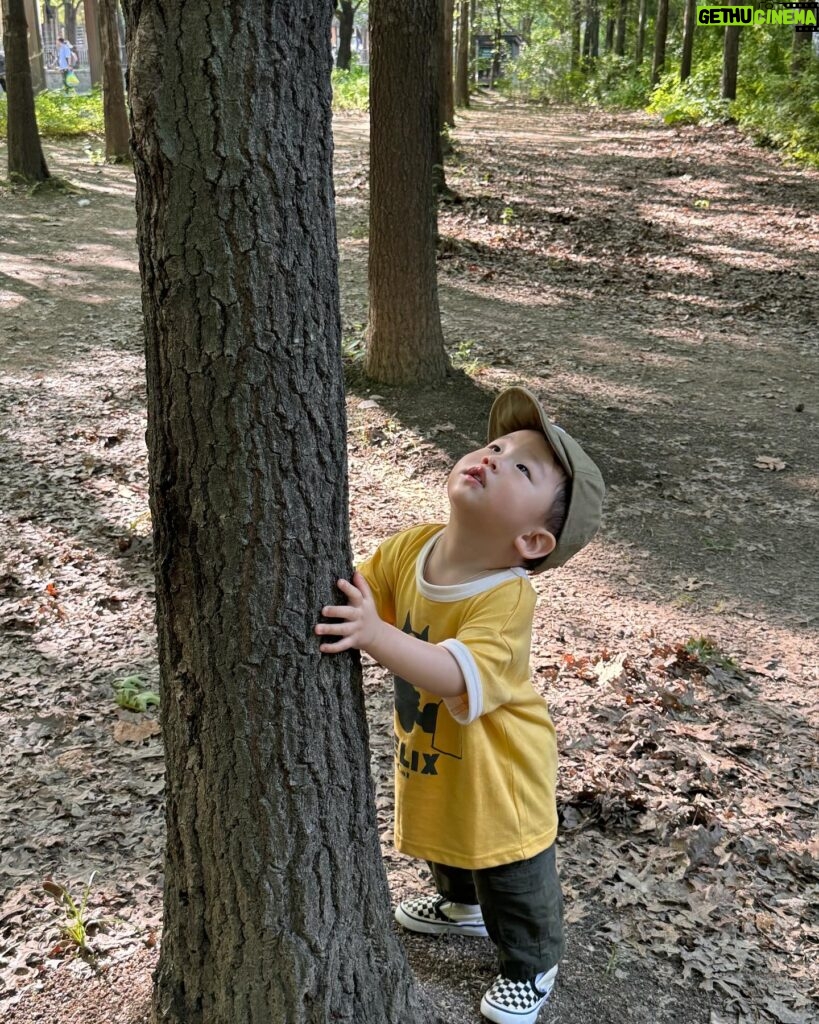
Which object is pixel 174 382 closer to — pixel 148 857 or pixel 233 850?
pixel 233 850

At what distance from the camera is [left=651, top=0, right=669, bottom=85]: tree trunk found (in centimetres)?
2708

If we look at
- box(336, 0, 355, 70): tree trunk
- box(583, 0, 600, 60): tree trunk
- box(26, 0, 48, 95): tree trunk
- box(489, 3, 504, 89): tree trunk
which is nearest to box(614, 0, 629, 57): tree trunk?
box(583, 0, 600, 60): tree trunk

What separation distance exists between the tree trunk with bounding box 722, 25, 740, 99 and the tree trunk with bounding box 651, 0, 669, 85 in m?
7.11

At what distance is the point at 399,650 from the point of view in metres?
1.81

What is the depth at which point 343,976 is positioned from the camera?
1979 millimetres

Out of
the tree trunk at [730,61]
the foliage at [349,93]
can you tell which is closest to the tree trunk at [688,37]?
the tree trunk at [730,61]

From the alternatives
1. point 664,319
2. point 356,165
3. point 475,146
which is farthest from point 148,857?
point 475,146

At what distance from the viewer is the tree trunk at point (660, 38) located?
27080mm

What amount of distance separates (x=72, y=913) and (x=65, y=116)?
79.9 ft

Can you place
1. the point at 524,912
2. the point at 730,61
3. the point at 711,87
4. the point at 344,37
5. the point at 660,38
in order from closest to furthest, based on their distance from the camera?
the point at 524,912 → the point at 730,61 → the point at 711,87 → the point at 660,38 → the point at 344,37

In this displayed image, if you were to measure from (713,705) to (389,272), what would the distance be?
4274 mm

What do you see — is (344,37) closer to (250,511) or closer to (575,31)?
(575,31)

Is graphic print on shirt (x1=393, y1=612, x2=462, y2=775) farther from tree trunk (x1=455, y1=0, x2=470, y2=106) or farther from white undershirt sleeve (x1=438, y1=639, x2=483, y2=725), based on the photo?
tree trunk (x1=455, y1=0, x2=470, y2=106)

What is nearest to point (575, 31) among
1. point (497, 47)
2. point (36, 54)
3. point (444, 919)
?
point (497, 47)
